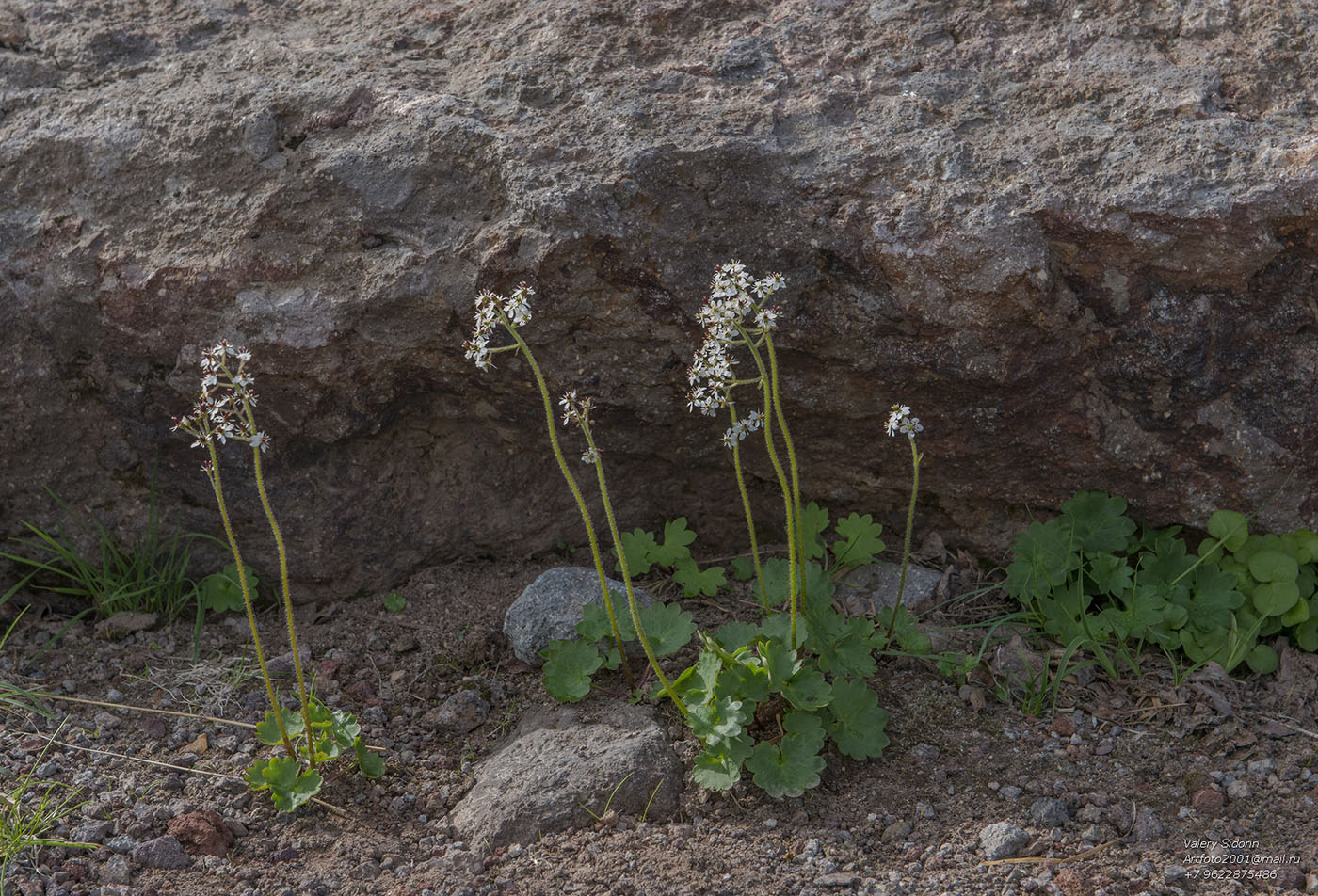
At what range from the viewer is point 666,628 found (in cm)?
292

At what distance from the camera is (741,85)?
126 inches

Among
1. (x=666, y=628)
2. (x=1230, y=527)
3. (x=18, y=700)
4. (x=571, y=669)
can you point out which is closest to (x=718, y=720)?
(x=666, y=628)

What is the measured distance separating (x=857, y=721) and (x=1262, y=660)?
1.24 metres

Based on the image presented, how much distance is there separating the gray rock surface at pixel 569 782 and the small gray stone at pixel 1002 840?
27.9 inches

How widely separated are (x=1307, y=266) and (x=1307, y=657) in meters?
1.09

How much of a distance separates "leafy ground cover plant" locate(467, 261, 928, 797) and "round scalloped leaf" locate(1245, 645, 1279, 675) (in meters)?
0.94

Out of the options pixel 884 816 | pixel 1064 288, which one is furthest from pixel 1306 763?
pixel 1064 288

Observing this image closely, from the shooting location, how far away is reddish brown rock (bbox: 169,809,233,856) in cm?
253

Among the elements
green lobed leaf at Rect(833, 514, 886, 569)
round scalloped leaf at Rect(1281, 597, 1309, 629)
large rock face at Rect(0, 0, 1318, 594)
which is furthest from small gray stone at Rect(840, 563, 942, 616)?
round scalloped leaf at Rect(1281, 597, 1309, 629)

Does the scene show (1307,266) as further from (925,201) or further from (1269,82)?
(925,201)

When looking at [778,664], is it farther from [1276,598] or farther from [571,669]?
[1276,598]

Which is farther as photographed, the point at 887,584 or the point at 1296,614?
the point at 887,584

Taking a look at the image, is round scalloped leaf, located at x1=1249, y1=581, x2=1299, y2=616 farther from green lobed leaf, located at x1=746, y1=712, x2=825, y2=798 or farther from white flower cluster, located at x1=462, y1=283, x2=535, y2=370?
white flower cluster, located at x1=462, y1=283, x2=535, y2=370

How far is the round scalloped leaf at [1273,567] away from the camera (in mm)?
3105
